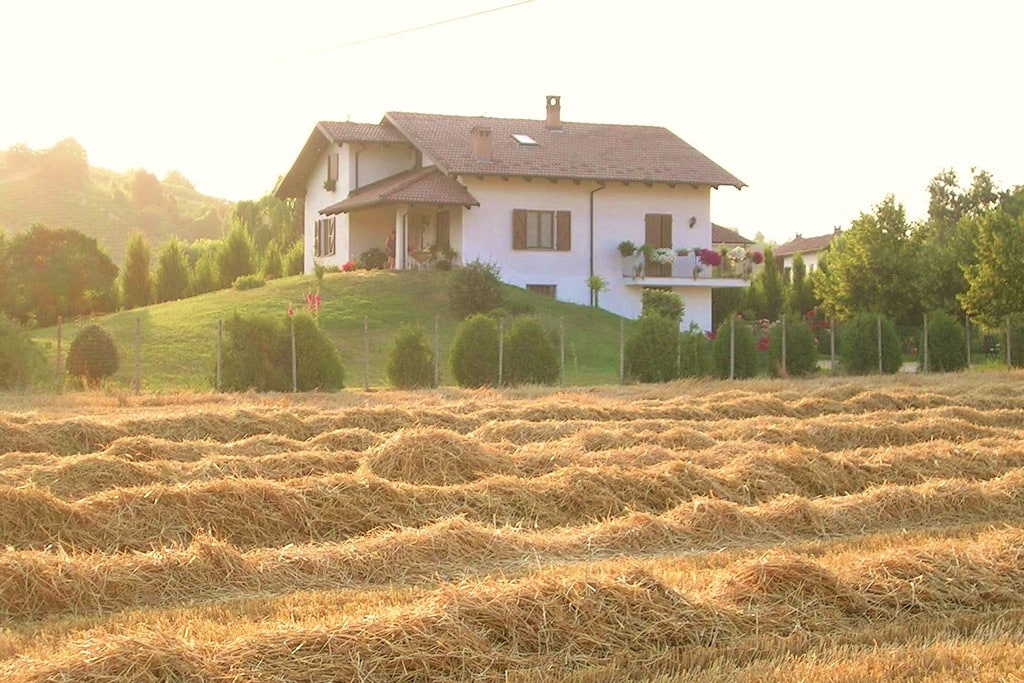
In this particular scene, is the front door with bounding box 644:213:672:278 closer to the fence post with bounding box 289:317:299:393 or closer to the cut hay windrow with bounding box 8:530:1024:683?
the fence post with bounding box 289:317:299:393

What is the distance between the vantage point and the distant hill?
8850 cm

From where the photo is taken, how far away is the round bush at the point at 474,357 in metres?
25.1

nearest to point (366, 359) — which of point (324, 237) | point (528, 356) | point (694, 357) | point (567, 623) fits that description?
point (528, 356)

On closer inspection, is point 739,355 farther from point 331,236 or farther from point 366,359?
point 331,236

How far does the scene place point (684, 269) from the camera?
41.2m

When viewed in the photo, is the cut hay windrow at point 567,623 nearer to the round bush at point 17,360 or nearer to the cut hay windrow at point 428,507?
the cut hay windrow at point 428,507

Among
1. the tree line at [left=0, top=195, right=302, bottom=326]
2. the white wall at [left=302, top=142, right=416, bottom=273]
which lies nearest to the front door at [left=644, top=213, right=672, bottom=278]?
the white wall at [left=302, top=142, right=416, bottom=273]

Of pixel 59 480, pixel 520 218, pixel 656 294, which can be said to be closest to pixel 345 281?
pixel 520 218

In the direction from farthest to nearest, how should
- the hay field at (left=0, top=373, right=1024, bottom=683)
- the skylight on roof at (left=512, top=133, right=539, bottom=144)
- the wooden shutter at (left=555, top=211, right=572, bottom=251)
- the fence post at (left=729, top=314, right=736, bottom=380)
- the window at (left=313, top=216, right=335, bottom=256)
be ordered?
the window at (left=313, top=216, right=335, bottom=256), the skylight on roof at (left=512, top=133, right=539, bottom=144), the wooden shutter at (left=555, top=211, right=572, bottom=251), the fence post at (left=729, top=314, right=736, bottom=380), the hay field at (left=0, top=373, right=1024, bottom=683)

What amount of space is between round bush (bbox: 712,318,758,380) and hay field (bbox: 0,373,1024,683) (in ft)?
39.4

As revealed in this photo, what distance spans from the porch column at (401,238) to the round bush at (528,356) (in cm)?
1404

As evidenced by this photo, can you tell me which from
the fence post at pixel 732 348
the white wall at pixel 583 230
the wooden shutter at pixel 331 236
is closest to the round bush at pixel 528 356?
the fence post at pixel 732 348

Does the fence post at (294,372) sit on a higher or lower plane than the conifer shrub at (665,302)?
lower

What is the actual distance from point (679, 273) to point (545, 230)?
174 inches
